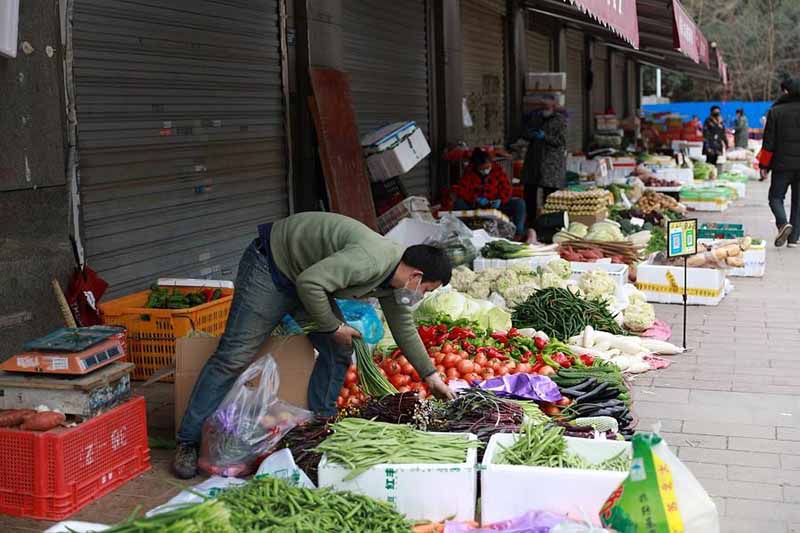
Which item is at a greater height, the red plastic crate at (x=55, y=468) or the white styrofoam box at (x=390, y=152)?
the white styrofoam box at (x=390, y=152)

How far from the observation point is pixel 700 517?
3615mm

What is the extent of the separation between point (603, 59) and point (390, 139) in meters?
22.5

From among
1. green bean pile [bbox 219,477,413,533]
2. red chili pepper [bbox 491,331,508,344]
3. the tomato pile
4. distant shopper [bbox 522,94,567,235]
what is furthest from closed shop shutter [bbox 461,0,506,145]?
green bean pile [bbox 219,477,413,533]

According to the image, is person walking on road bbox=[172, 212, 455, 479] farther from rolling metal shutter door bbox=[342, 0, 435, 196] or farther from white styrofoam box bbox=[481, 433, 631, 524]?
rolling metal shutter door bbox=[342, 0, 435, 196]

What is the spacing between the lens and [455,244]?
10.3 m

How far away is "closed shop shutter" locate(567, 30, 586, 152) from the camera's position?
26.2m

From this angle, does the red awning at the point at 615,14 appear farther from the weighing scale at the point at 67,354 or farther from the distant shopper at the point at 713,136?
the distant shopper at the point at 713,136

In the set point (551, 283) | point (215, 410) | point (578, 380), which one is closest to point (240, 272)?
point (215, 410)

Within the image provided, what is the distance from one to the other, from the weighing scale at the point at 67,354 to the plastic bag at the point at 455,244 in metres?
5.32

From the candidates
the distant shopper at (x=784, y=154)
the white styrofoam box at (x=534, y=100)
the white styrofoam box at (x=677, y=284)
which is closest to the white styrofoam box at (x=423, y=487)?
the white styrofoam box at (x=677, y=284)

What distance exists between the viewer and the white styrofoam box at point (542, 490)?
14.0 feet

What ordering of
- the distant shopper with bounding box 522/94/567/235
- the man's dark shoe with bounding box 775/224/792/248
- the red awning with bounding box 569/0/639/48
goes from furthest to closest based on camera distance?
the distant shopper with bounding box 522/94/567/235 < the man's dark shoe with bounding box 775/224/792/248 < the red awning with bounding box 569/0/639/48

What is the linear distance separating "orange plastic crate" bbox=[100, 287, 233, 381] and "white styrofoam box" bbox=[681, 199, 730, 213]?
14435 millimetres

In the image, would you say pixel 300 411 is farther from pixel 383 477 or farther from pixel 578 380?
pixel 578 380
